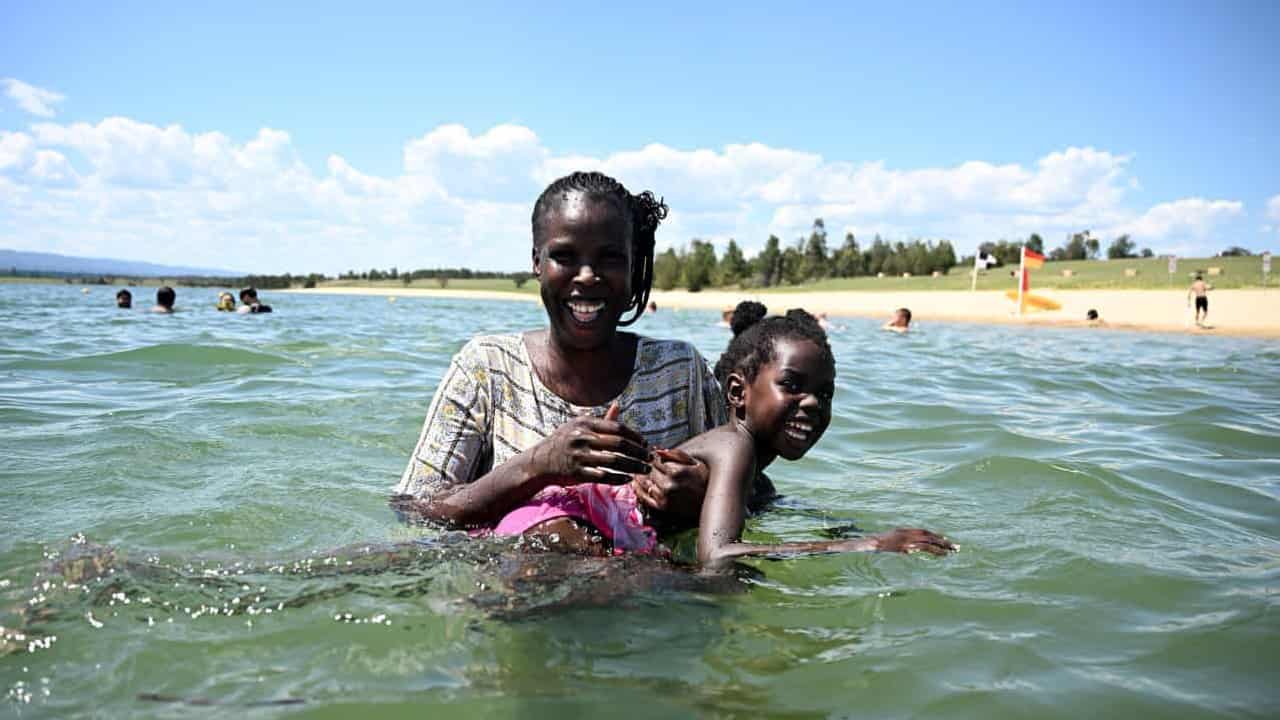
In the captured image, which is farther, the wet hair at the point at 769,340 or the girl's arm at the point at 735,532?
the wet hair at the point at 769,340

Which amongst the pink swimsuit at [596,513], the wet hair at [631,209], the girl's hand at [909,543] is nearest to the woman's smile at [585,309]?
the wet hair at [631,209]

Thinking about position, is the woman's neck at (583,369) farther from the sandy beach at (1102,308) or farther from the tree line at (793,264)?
the tree line at (793,264)

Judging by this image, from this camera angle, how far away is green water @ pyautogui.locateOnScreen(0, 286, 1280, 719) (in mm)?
2477

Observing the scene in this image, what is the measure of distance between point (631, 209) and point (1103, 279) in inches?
2437

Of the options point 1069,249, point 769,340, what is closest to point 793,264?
point 1069,249

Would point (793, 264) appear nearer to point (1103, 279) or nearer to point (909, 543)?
point (1103, 279)

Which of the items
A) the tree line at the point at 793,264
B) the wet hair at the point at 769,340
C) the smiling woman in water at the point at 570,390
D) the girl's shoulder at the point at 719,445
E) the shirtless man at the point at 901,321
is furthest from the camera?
the tree line at the point at 793,264

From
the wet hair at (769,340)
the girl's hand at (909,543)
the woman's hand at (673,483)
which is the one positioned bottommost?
the girl's hand at (909,543)

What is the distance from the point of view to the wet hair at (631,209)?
3396 mm

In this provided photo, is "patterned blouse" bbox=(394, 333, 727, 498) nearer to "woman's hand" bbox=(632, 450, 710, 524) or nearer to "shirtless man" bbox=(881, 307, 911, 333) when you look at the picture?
"woman's hand" bbox=(632, 450, 710, 524)

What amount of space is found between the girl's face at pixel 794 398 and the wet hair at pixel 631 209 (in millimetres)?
670

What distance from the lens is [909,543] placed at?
324 centimetres

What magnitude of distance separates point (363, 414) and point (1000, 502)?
18.4 ft

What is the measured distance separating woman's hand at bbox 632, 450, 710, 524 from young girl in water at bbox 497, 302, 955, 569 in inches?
1.4
